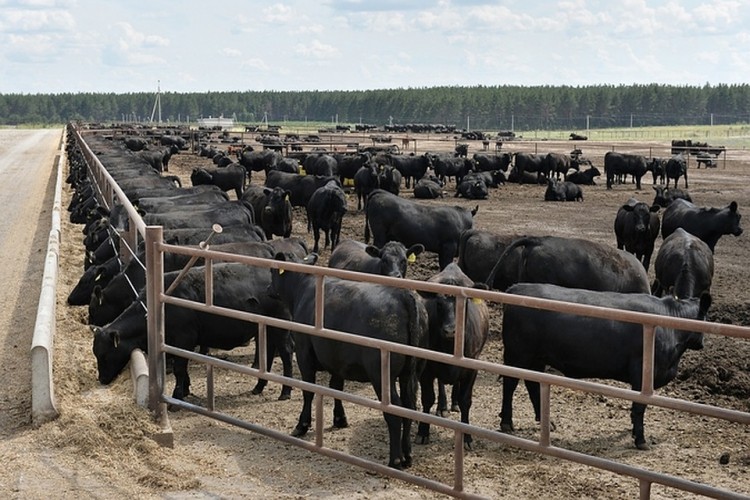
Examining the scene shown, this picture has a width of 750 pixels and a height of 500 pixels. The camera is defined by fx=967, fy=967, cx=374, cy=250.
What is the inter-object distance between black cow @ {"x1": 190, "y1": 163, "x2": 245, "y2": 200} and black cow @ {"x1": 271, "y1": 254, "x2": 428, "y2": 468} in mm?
21190

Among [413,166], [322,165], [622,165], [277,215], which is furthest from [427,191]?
[277,215]

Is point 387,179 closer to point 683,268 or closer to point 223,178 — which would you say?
point 223,178

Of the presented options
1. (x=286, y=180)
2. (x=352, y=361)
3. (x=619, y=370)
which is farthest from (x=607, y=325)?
(x=286, y=180)

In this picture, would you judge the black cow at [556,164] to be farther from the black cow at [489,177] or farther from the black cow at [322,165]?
the black cow at [322,165]

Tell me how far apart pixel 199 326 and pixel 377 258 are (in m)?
2.53

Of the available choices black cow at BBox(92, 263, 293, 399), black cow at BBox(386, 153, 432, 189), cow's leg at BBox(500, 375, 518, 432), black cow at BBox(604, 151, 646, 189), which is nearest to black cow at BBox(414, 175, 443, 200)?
black cow at BBox(386, 153, 432, 189)

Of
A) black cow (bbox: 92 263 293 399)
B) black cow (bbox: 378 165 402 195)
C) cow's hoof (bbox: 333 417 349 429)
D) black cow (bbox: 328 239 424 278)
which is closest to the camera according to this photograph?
cow's hoof (bbox: 333 417 349 429)

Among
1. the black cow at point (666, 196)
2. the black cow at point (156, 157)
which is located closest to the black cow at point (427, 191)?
the black cow at point (666, 196)

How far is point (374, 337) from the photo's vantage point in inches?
277

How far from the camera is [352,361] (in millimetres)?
7156

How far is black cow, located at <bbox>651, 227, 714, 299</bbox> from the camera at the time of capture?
1187cm

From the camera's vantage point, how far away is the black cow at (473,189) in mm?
30484

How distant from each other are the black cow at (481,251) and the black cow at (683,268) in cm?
202

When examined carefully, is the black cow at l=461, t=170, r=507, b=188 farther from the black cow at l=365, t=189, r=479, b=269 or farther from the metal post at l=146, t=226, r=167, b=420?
the metal post at l=146, t=226, r=167, b=420
